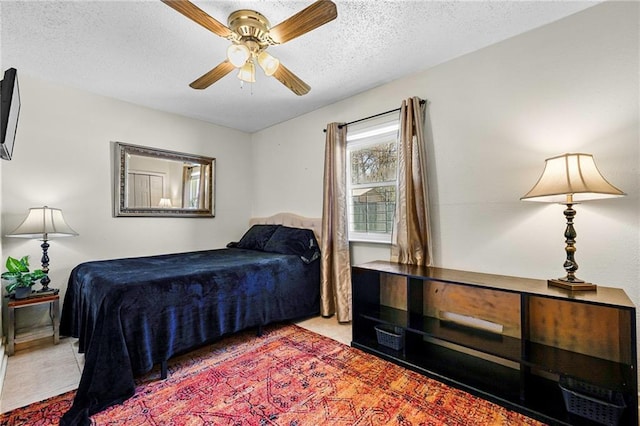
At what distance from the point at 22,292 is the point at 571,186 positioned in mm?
4026

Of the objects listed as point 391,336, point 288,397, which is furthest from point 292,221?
point 288,397

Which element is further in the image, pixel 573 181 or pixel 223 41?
pixel 223 41

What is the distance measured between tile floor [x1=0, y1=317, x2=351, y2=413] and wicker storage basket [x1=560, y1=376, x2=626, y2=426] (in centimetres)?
150

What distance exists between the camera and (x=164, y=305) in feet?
6.72

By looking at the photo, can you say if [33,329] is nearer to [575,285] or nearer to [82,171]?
[82,171]

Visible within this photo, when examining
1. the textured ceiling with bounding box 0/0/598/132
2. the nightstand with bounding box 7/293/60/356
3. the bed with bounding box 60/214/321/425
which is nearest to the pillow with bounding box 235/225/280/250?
the bed with bounding box 60/214/321/425

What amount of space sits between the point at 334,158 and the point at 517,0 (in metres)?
1.89

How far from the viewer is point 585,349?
1784 mm

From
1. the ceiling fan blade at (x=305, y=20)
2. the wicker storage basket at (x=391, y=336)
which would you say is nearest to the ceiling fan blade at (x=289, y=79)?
the ceiling fan blade at (x=305, y=20)

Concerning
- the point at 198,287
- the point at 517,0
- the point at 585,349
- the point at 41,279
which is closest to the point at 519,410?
the point at 585,349

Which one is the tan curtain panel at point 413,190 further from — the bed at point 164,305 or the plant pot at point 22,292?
the plant pot at point 22,292

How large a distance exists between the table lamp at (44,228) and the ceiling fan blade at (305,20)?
2520mm

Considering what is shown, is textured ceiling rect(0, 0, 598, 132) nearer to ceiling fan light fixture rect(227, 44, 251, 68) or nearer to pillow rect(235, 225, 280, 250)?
ceiling fan light fixture rect(227, 44, 251, 68)

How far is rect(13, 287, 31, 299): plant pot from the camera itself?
238 centimetres
